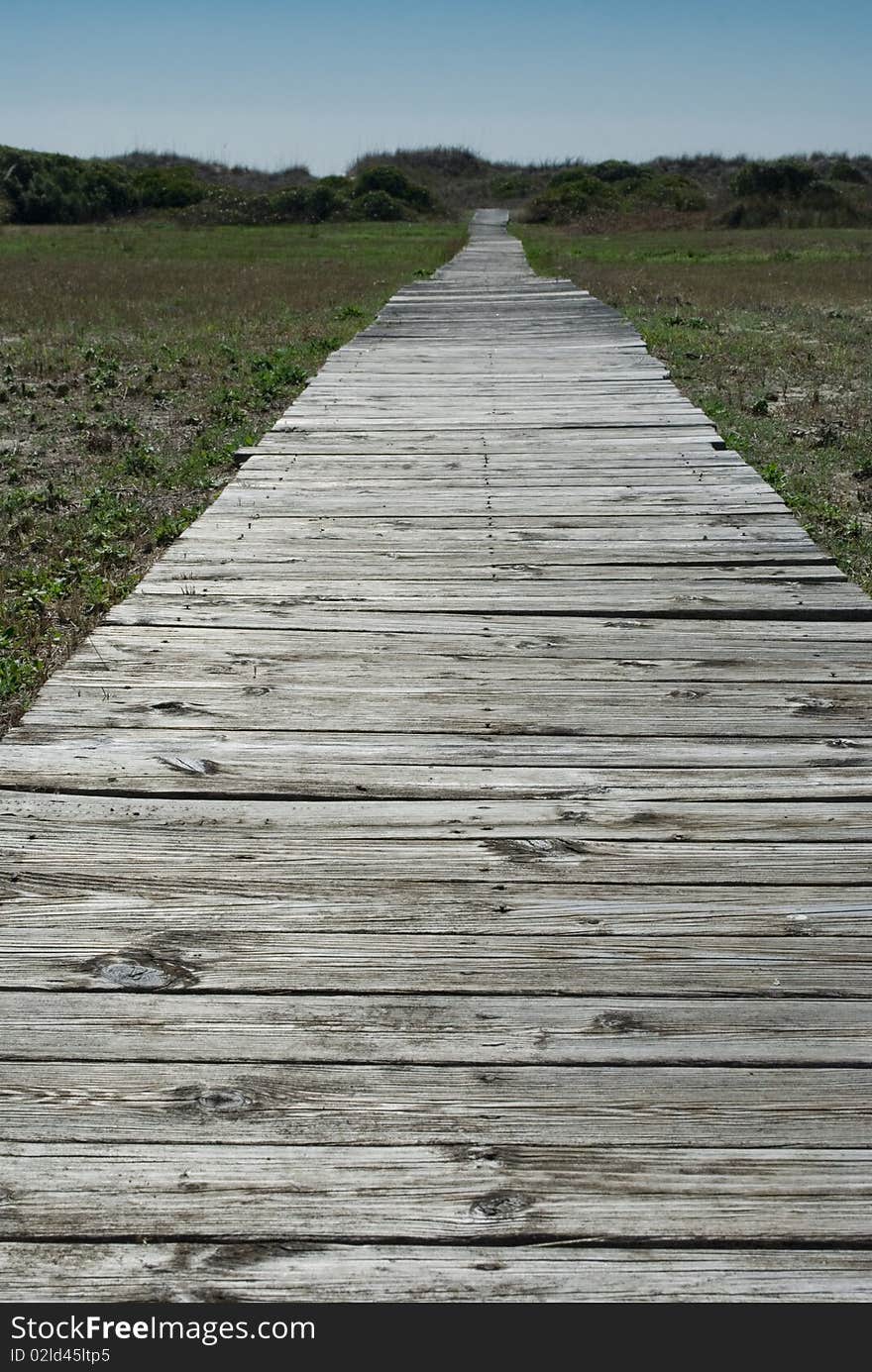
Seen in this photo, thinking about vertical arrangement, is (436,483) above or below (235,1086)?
above

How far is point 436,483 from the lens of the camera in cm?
638

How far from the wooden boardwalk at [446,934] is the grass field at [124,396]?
116cm

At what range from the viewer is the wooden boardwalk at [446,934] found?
1.90 m

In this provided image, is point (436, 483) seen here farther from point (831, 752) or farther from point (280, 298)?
point (280, 298)

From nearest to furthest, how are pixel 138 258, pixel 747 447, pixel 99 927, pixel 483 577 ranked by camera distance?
pixel 99 927 < pixel 483 577 < pixel 747 447 < pixel 138 258

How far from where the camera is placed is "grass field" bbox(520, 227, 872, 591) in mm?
7680

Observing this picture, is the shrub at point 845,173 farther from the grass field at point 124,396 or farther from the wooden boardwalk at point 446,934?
the wooden boardwalk at point 446,934

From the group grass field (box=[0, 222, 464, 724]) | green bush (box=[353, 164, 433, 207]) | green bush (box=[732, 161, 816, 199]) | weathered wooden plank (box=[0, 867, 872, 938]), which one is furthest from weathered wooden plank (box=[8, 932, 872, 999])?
green bush (box=[353, 164, 433, 207])

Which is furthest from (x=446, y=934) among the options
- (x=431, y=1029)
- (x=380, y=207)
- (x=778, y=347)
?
(x=380, y=207)

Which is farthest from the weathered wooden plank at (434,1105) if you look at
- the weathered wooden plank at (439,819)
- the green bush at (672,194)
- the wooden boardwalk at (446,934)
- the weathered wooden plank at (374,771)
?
the green bush at (672,194)
